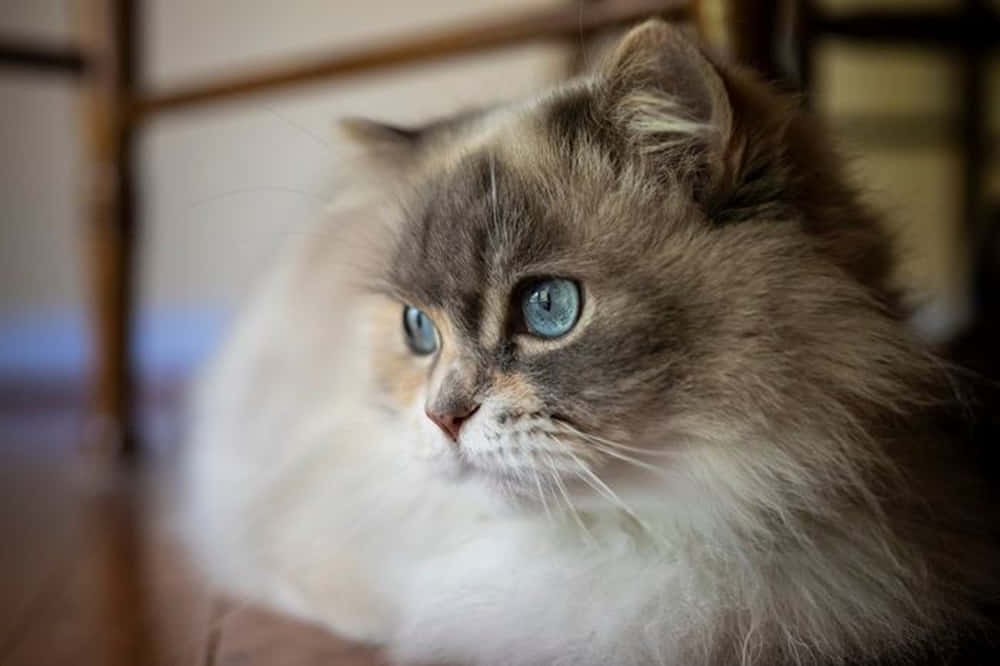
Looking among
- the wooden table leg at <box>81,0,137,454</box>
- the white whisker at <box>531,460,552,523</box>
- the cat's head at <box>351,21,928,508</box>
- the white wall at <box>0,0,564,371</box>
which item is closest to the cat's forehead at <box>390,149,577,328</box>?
the cat's head at <box>351,21,928,508</box>

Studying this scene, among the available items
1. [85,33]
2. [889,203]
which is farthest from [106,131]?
[889,203]

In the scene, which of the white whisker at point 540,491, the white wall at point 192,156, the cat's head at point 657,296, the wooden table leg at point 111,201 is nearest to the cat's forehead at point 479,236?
the cat's head at point 657,296

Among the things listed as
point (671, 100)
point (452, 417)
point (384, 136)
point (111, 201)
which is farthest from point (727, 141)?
point (111, 201)

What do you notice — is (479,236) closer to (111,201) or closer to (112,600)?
(112,600)

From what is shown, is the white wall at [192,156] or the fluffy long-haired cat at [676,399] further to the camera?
the white wall at [192,156]

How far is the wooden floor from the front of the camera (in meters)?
0.90

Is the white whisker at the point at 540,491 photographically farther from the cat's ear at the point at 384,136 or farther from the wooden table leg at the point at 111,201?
the wooden table leg at the point at 111,201

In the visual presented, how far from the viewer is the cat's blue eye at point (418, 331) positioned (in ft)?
2.89

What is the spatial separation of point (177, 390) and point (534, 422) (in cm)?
187

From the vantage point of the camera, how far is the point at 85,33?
1.71 metres

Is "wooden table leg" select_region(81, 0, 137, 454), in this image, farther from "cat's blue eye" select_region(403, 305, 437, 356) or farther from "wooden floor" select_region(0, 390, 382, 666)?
"cat's blue eye" select_region(403, 305, 437, 356)

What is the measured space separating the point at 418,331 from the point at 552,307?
19cm

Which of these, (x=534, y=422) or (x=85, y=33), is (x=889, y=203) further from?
(x=85, y=33)

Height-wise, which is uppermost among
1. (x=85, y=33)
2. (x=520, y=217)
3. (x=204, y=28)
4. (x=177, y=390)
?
(x=204, y=28)
